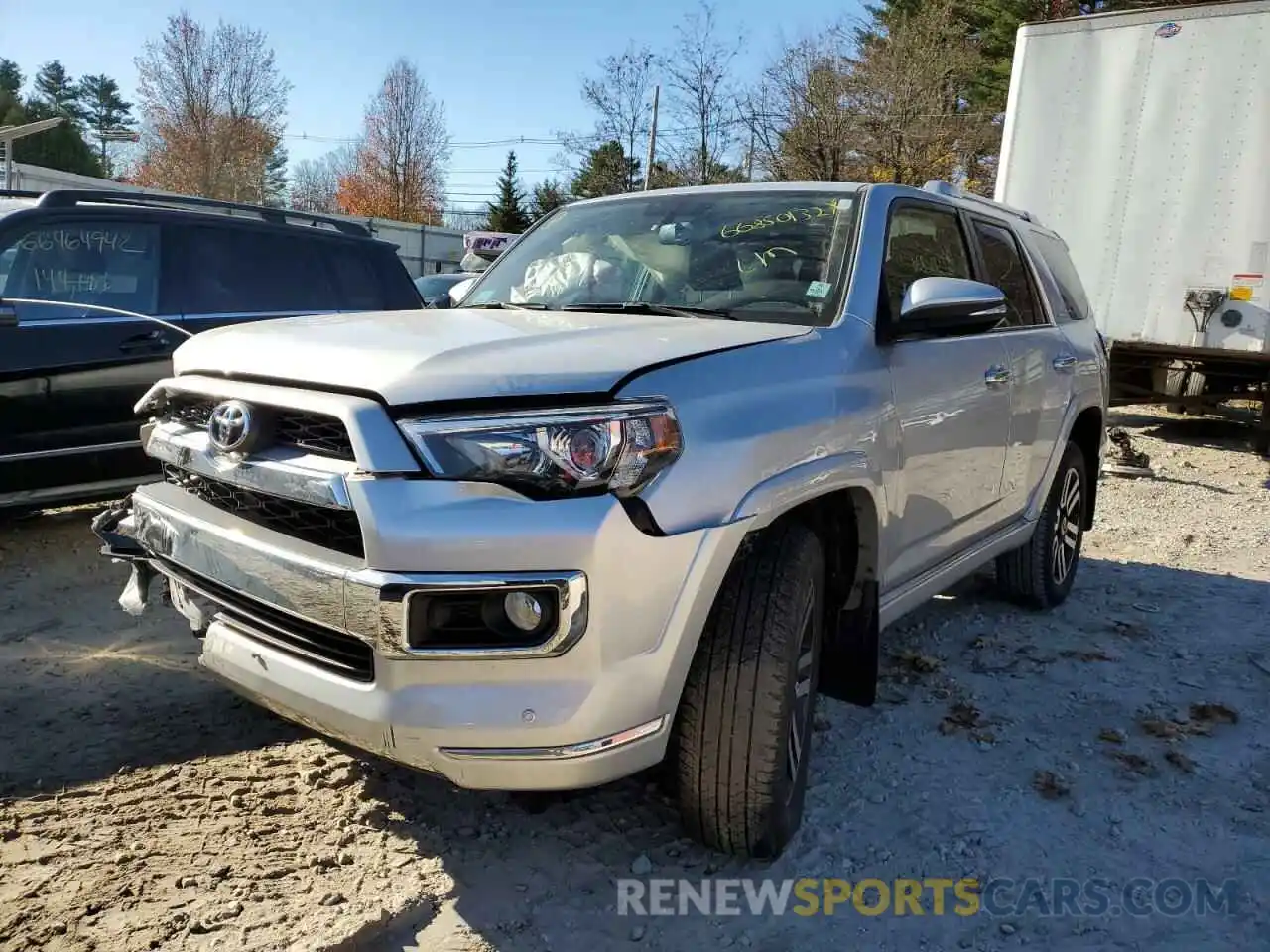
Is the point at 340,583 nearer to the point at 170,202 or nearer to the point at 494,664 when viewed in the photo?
the point at 494,664

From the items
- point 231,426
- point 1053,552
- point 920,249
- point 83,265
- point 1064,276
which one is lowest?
point 1053,552

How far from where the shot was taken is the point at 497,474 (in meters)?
1.95

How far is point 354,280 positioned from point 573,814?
410 centimetres

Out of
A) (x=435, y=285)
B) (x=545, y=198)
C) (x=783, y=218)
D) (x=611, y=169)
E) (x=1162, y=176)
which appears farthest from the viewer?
(x=545, y=198)

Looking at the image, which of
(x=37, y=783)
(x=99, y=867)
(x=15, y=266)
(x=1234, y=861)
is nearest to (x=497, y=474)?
(x=99, y=867)

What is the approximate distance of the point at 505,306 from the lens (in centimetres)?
333

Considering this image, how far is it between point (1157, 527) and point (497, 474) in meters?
6.06

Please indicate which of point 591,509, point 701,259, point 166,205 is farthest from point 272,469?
point 166,205

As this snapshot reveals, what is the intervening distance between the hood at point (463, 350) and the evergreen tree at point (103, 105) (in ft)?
223

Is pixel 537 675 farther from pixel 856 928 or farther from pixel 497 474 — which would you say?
pixel 856 928

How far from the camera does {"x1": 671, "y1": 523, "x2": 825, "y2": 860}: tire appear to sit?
2219 mm

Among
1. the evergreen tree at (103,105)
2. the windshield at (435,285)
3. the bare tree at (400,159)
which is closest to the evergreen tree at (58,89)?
the evergreen tree at (103,105)

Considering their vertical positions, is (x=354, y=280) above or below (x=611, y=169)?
below

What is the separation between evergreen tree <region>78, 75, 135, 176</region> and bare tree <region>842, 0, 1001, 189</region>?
54264mm
